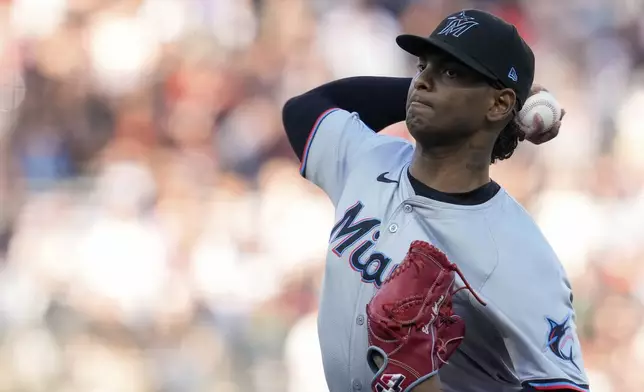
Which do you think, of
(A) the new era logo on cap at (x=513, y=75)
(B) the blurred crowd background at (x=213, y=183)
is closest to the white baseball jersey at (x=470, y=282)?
(A) the new era logo on cap at (x=513, y=75)

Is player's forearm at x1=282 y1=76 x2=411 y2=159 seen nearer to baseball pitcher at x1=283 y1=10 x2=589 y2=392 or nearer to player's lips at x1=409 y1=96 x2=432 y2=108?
baseball pitcher at x1=283 y1=10 x2=589 y2=392

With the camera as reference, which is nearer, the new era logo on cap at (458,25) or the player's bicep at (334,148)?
the new era logo on cap at (458,25)

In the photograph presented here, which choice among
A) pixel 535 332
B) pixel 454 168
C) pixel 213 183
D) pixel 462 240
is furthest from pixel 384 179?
pixel 213 183

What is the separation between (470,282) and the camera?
82.2 inches

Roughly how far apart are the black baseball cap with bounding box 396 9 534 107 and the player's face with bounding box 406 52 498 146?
35mm

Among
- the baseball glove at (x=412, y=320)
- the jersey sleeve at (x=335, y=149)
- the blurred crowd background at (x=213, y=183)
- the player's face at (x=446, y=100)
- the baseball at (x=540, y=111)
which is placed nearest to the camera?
the baseball glove at (x=412, y=320)

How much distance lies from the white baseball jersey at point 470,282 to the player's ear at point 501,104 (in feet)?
0.58

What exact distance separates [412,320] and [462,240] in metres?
0.34

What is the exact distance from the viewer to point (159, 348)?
5320 millimetres

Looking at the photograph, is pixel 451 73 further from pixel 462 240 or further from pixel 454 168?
pixel 462 240

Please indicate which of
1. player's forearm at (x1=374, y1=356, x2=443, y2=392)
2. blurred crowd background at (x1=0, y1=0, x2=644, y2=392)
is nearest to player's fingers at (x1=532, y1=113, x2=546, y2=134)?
player's forearm at (x1=374, y1=356, x2=443, y2=392)

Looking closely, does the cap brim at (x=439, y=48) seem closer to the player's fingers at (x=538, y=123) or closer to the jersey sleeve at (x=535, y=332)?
the player's fingers at (x=538, y=123)

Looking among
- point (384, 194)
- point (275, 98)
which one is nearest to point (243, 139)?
point (275, 98)

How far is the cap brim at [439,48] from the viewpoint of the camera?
2.11 metres
